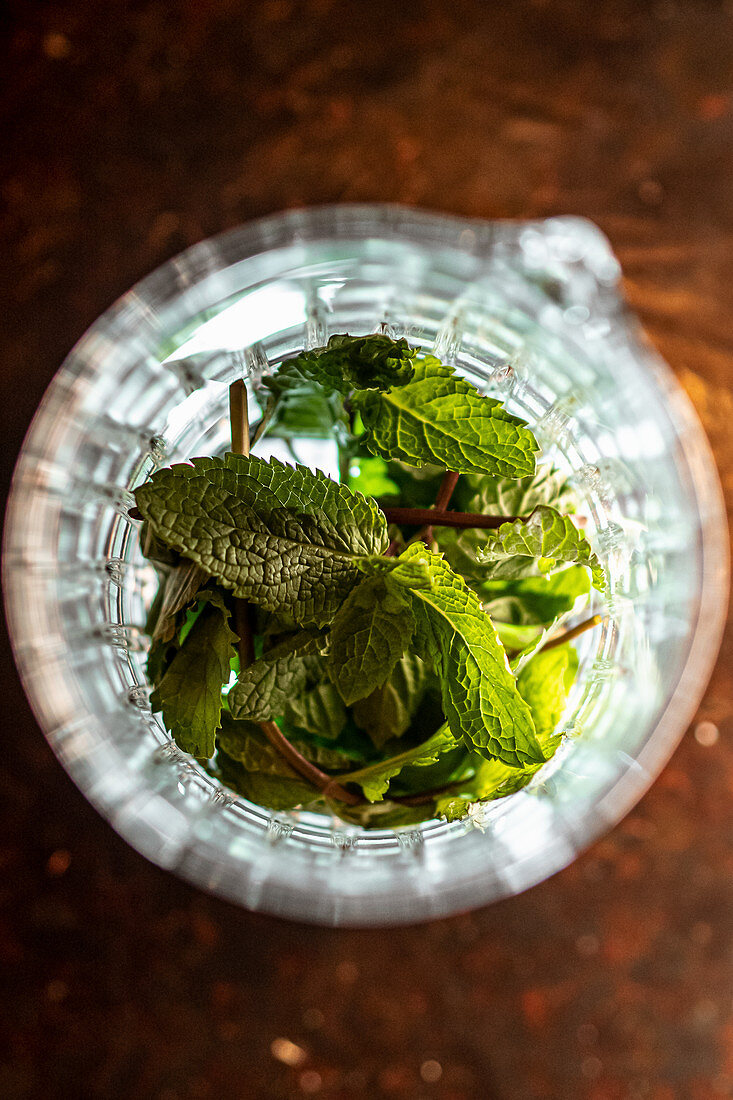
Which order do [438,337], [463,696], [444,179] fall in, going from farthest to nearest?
[444,179], [438,337], [463,696]

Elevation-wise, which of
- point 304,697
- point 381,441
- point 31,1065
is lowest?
point 31,1065

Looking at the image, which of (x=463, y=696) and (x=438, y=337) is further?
(x=438, y=337)

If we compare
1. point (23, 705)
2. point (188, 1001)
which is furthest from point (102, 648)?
point (188, 1001)

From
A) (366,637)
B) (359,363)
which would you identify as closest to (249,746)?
(366,637)

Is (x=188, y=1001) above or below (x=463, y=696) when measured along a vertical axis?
below

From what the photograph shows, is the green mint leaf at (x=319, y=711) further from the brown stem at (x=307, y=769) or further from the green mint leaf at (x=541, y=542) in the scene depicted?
the green mint leaf at (x=541, y=542)

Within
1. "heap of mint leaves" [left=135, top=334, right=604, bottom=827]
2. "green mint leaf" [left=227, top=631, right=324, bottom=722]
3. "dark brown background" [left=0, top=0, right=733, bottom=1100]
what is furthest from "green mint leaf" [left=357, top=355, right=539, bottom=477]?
"dark brown background" [left=0, top=0, right=733, bottom=1100]

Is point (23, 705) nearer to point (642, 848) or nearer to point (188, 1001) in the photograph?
point (188, 1001)
